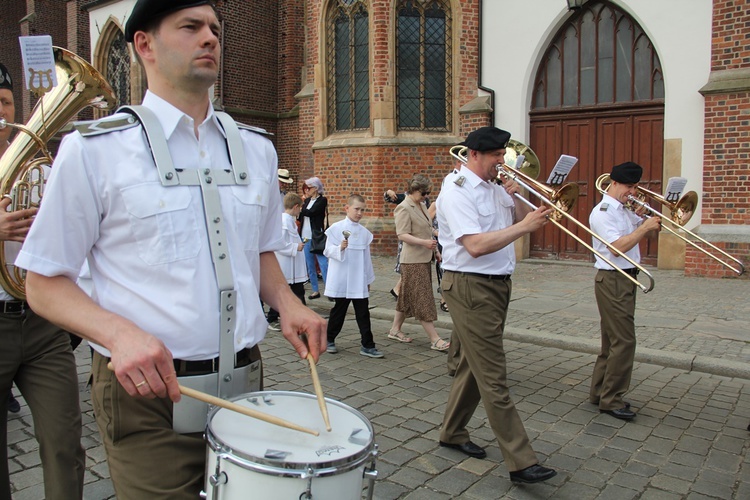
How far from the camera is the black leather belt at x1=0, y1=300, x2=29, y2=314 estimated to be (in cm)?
313

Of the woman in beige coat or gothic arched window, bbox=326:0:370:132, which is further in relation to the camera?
gothic arched window, bbox=326:0:370:132

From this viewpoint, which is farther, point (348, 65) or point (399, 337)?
point (348, 65)

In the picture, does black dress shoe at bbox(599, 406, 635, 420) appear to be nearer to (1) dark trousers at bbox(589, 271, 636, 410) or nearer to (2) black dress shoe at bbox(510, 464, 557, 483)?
(1) dark trousers at bbox(589, 271, 636, 410)

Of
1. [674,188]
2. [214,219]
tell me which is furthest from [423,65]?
[214,219]

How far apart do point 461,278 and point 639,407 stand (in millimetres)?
2236

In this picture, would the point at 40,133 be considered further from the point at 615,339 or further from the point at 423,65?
the point at 423,65

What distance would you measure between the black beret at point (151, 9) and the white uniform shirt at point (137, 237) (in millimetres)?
217

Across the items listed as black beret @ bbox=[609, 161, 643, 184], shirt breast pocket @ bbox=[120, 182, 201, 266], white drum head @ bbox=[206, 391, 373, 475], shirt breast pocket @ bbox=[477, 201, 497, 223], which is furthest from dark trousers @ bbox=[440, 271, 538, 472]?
shirt breast pocket @ bbox=[120, 182, 201, 266]

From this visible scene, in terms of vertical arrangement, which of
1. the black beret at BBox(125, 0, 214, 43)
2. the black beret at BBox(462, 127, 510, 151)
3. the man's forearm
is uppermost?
the black beret at BBox(125, 0, 214, 43)

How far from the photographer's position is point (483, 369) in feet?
13.4

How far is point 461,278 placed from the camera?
4.32 metres

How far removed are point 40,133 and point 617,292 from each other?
4.16m

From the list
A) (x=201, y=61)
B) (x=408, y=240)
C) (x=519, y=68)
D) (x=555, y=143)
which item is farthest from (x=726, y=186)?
(x=201, y=61)

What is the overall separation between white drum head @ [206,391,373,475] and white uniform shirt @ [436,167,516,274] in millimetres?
2339
